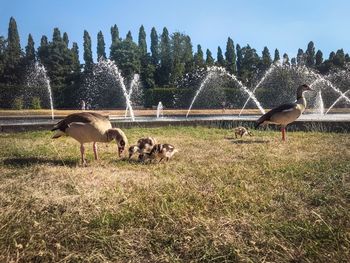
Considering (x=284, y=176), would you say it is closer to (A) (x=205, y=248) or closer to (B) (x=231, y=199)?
(B) (x=231, y=199)

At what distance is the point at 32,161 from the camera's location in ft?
24.5

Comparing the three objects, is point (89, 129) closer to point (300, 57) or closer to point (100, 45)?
point (300, 57)

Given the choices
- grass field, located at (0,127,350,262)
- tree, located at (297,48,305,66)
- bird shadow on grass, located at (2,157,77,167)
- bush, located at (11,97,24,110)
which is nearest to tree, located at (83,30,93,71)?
tree, located at (297,48,305,66)

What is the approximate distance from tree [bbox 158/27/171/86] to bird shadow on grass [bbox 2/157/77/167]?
51534 millimetres

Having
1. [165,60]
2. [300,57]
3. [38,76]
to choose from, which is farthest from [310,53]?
[38,76]

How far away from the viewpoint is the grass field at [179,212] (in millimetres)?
3047

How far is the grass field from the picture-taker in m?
3.05

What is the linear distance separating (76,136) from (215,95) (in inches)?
1763

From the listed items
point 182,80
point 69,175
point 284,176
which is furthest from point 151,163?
point 182,80

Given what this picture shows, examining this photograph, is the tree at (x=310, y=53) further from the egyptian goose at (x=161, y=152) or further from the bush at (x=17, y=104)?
the egyptian goose at (x=161, y=152)

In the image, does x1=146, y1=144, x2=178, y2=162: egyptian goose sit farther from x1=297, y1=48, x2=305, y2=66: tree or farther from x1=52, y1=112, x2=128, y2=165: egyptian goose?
x1=297, y1=48, x2=305, y2=66: tree

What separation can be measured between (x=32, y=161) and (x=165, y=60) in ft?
194

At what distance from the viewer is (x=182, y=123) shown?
15.9 meters

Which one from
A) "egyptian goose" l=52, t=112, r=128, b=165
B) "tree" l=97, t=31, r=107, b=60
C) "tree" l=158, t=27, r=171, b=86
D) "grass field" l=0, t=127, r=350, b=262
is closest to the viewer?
"grass field" l=0, t=127, r=350, b=262
